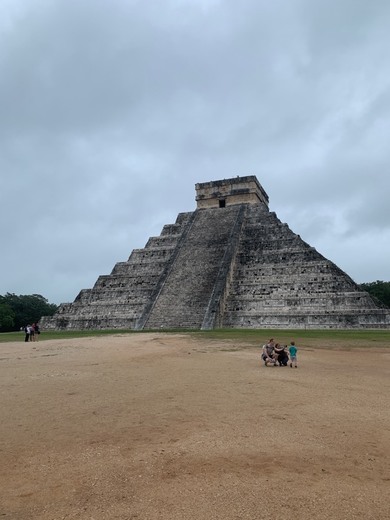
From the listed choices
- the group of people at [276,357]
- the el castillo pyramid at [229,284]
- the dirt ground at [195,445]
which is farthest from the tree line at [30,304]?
the dirt ground at [195,445]

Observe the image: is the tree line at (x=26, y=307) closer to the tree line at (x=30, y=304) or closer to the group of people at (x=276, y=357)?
the tree line at (x=30, y=304)

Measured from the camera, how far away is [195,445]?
15.0 feet

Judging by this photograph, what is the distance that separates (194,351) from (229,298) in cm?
1070

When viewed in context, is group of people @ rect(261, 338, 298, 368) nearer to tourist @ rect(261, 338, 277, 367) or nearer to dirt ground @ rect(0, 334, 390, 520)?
tourist @ rect(261, 338, 277, 367)

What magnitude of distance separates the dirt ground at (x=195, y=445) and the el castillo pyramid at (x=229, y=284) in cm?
1178

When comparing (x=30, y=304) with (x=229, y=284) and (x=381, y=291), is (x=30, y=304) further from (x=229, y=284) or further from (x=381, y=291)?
(x=381, y=291)

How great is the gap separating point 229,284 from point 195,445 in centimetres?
1930

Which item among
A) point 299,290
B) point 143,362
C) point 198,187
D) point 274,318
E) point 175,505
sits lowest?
point 175,505

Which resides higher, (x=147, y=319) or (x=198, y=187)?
(x=198, y=187)

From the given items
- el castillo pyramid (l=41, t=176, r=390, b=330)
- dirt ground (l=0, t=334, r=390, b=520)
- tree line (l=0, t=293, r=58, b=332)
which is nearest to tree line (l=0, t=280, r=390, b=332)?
tree line (l=0, t=293, r=58, b=332)

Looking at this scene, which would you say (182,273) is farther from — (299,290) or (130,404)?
(130,404)

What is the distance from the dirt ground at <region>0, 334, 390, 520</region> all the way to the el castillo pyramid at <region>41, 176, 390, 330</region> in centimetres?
1178

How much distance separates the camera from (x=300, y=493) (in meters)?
3.50

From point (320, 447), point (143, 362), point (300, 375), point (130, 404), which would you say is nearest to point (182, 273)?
point (143, 362)
